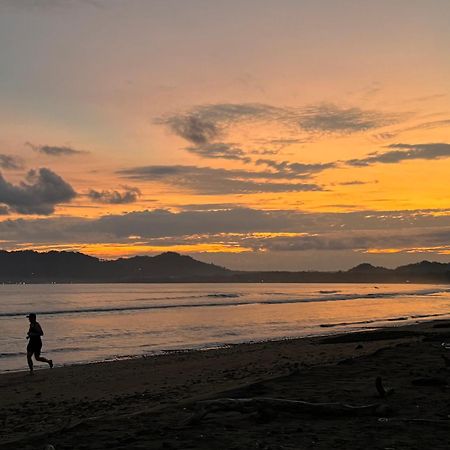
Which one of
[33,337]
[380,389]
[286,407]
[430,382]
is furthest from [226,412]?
[33,337]

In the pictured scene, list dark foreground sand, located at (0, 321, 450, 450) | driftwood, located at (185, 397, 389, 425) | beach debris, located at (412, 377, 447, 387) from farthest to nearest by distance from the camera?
beach debris, located at (412, 377, 447, 387)
driftwood, located at (185, 397, 389, 425)
dark foreground sand, located at (0, 321, 450, 450)

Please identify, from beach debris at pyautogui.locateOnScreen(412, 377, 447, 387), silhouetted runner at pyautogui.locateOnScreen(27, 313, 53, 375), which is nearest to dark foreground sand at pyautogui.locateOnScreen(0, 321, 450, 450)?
beach debris at pyautogui.locateOnScreen(412, 377, 447, 387)

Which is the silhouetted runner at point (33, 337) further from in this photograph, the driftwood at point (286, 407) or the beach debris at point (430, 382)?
the beach debris at point (430, 382)

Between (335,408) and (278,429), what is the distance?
4.32 feet

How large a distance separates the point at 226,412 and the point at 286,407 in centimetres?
95

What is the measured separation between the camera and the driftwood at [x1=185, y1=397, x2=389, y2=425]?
9.19 metres

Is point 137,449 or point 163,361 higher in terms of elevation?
point 137,449

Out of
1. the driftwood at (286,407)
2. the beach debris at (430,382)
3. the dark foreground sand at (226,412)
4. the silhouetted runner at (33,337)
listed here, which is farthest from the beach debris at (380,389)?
the silhouetted runner at (33,337)

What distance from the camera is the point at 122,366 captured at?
73.9 ft

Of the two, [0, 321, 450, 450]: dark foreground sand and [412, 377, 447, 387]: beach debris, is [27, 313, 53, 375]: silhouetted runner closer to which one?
[0, 321, 450, 450]: dark foreground sand

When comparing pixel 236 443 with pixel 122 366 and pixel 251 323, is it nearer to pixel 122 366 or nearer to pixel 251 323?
pixel 122 366

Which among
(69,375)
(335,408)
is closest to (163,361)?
(69,375)

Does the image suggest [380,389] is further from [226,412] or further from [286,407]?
[226,412]

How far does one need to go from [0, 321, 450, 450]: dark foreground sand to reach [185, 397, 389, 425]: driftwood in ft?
0.13
